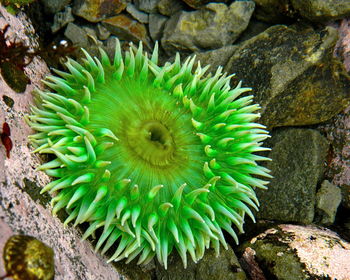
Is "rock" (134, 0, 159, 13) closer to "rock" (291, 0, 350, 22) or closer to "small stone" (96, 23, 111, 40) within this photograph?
"small stone" (96, 23, 111, 40)

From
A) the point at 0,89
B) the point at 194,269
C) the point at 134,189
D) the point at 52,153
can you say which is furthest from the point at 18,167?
the point at 194,269

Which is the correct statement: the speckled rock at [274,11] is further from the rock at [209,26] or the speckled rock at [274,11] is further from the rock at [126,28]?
the rock at [126,28]

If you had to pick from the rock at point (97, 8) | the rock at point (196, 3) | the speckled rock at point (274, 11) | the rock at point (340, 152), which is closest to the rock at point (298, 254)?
the rock at point (340, 152)

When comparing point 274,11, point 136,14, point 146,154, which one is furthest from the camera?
point 136,14

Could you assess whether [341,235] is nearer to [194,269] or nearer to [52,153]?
[194,269]

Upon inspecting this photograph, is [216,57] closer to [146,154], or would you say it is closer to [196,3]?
[196,3]

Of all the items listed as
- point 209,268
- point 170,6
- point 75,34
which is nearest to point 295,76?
point 170,6

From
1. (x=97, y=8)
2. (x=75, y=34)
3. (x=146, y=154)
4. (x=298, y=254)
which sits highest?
(x=97, y=8)
